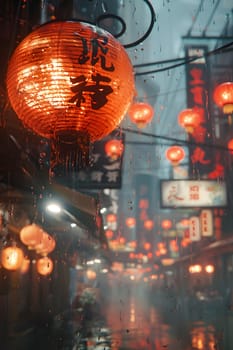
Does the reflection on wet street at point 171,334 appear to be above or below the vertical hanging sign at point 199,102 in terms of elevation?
below

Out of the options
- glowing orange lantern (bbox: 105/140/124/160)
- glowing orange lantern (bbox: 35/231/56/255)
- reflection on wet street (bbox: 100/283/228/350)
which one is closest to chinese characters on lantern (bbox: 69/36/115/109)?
glowing orange lantern (bbox: 35/231/56/255)

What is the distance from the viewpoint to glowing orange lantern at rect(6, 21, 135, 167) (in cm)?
417

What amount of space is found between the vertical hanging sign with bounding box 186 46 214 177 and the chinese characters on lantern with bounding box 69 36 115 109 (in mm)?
17437

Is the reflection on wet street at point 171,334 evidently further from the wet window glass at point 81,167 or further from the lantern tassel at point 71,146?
the lantern tassel at point 71,146

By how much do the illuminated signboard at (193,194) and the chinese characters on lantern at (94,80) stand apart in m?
13.2

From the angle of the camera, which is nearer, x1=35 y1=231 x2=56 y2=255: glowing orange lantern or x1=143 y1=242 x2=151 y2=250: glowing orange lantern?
x1=35 y1=231 x2=56 y2=255: glowing orange lantern

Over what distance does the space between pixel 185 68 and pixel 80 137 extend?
2268cm

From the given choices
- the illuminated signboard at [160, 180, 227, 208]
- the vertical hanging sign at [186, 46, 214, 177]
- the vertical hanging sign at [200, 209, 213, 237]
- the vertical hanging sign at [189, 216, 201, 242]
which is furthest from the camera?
the vertical hanging sign at [189, 216, 201, 242]

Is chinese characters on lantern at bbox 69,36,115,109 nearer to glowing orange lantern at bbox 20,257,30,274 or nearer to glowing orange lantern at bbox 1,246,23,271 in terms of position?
glowing orange lantern at bbox 1,246,23,271

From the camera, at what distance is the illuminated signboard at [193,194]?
17.1 metres

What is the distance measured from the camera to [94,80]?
4277 millimetres

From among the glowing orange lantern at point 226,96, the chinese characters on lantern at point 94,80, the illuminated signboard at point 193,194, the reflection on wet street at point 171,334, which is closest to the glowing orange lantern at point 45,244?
the reflection on wet street at point 171,334

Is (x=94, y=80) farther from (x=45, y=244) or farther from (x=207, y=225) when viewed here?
(x=207, y=225)

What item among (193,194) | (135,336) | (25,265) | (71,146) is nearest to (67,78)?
(71,146)
